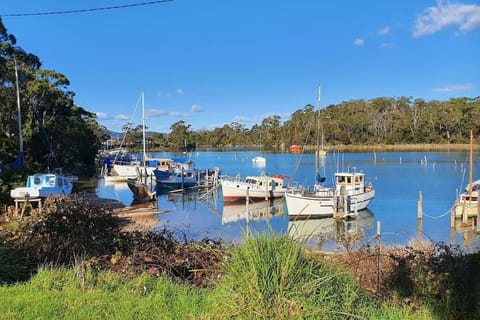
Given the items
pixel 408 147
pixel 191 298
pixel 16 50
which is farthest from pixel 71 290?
pixel 408 147

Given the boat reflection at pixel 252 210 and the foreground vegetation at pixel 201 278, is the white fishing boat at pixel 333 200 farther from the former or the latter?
the foreground vegetation at pixel 201 278

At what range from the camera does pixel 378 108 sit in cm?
14338

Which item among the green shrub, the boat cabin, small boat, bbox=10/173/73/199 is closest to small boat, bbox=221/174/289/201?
the boat cabin

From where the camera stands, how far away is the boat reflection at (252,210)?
30.6 metres

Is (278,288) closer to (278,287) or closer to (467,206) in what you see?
(278,287)

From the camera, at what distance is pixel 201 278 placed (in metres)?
6.61

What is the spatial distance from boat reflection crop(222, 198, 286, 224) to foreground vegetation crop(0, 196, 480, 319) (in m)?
21.7

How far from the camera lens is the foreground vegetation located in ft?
13.4

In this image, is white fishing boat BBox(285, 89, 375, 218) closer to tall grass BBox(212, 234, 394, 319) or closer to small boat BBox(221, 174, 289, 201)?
small boat BBox(221, 174, 289, 201)

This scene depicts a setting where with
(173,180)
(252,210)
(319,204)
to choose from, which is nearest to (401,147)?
(173,180)

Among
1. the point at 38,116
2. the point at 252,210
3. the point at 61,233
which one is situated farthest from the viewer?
the point at 38,116

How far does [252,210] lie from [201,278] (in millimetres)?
27370

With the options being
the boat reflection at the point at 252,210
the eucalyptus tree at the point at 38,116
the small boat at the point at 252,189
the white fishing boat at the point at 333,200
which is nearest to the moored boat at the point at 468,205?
the white fishing boat at the point at 333,200

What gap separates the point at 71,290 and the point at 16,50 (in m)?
44.3
